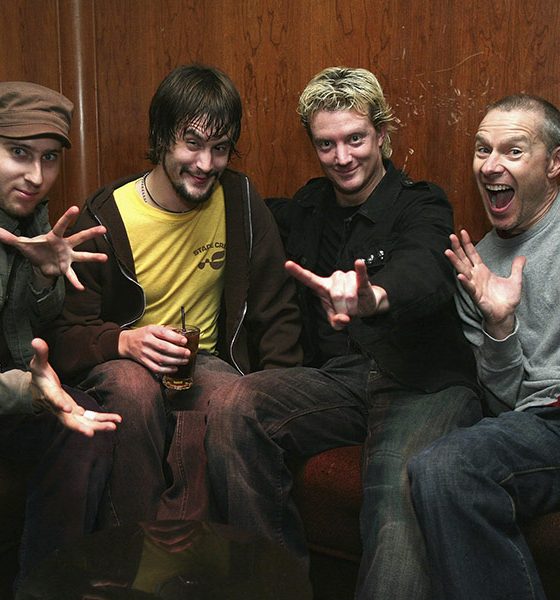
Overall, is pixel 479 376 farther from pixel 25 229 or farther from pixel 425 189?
pixel 25 229

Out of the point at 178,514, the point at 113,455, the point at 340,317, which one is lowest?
the point at 178,514

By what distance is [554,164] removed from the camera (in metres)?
1.95

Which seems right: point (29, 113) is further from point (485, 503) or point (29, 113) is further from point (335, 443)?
point (485, 503)

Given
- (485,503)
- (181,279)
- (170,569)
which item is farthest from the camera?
(181,279)

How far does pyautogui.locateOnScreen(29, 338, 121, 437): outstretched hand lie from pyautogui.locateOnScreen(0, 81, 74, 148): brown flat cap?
0.56m

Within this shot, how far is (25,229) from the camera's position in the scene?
77.4 inches

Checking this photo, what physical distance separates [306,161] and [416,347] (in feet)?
2.96

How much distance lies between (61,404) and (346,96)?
1056mm

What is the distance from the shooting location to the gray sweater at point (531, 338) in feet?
5.79

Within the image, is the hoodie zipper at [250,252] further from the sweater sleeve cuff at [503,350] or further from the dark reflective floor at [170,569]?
the dark reflective floor at [170,569]

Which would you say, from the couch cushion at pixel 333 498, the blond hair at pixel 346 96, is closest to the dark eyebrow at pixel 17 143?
the blond hair at pixel 346 96

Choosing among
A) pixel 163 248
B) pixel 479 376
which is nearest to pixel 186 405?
pixel 163 248

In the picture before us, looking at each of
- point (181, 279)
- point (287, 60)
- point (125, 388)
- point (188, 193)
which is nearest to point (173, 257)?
point (181, 279)

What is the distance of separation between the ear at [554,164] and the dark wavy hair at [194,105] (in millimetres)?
774
